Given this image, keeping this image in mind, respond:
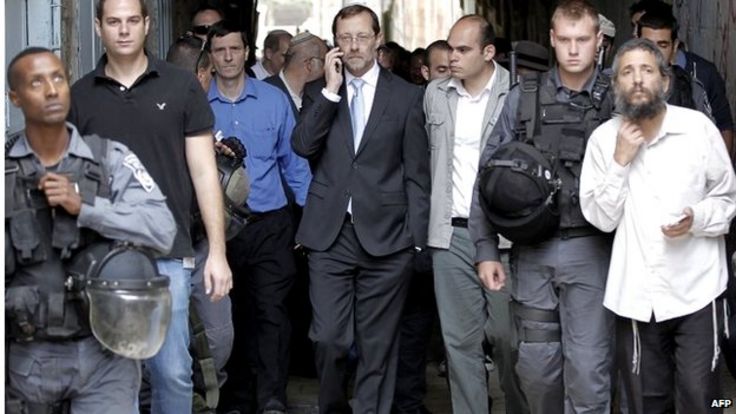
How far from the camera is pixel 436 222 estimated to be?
7.60 metres

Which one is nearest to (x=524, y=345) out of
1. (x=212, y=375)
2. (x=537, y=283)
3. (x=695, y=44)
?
(x=537, y=283)

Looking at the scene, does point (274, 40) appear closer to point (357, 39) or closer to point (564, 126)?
point (357, 39)

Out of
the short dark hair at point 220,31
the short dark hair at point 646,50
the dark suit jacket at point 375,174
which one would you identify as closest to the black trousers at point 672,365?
the short dark hair at point 646,50

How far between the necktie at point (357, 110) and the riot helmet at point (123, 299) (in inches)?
94.3

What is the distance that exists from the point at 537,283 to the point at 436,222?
0.98 metres

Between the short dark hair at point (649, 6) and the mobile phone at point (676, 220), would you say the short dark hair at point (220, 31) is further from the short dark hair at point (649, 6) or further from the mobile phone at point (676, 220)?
the mobile phone at point (676, 220)

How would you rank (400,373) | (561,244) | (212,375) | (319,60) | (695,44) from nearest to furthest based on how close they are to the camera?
1. (561,244)
2. (212,375)
3. (400,373)
4. (319,60)
5. (695,44)

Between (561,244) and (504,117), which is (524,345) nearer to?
(561,244)

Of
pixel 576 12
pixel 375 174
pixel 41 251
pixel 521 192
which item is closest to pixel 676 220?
pixel 521 192

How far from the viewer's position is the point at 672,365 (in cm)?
657

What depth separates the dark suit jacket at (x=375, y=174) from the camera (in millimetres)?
7555

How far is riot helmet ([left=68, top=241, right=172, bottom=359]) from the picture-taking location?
5.26 meters

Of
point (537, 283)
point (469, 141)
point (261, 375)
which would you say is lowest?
point (261, 375)

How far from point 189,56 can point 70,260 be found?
271 cm
